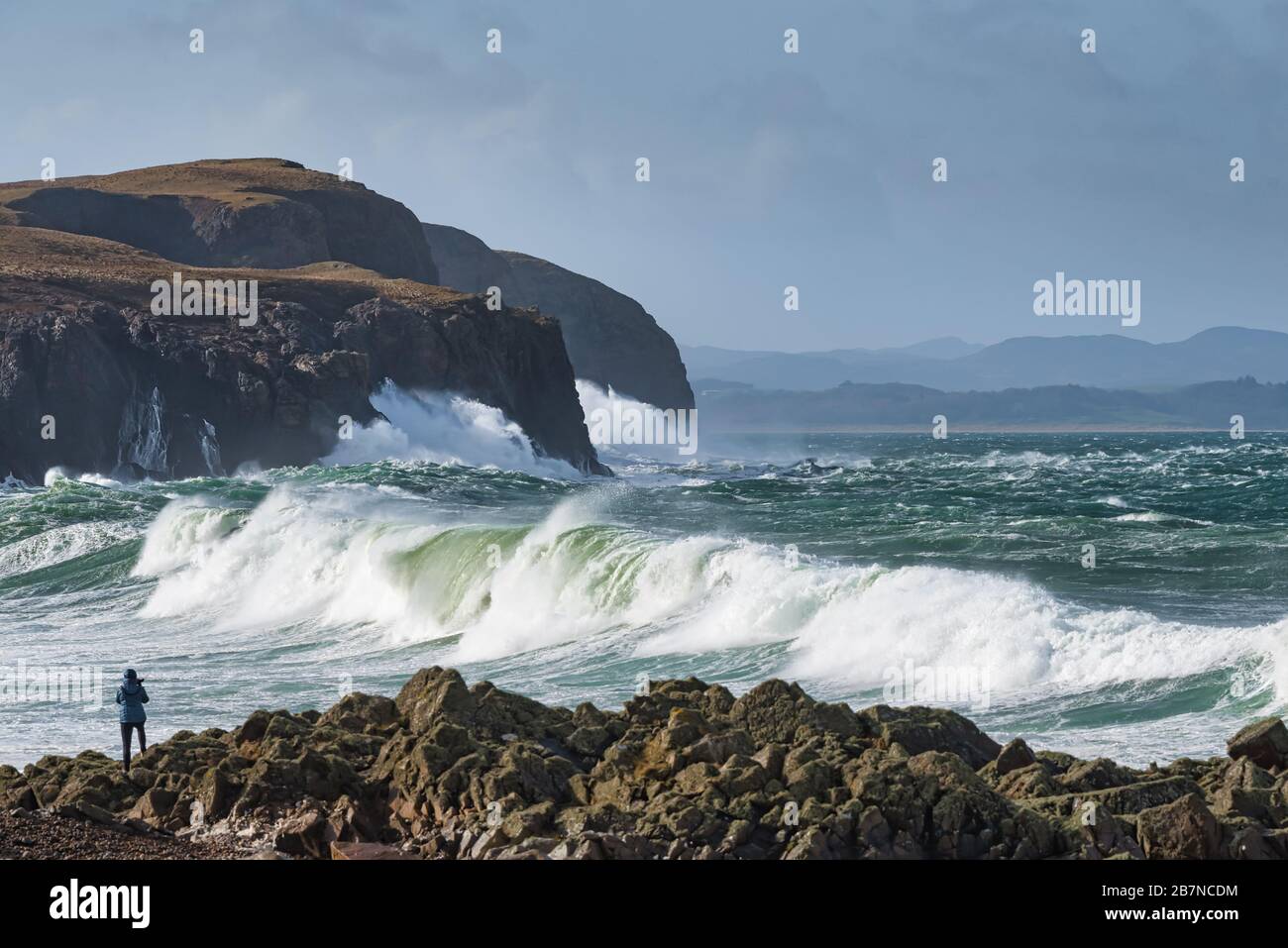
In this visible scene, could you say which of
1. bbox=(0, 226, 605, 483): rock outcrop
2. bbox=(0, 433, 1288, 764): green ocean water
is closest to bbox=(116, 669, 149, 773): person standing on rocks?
bbox=(0, 433, 1288, 764): green ocean water

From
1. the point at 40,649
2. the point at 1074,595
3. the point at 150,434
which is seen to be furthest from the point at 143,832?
the point at 150,434

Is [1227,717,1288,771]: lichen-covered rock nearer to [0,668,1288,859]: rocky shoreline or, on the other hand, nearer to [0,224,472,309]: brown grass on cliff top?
[0,668,1288,859]: rocky shoreline

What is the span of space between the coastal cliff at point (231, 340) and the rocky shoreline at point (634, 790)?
2419 inches

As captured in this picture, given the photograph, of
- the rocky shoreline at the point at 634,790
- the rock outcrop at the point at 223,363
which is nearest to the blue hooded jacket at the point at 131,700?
the rocky shoreline at the point at 634,790

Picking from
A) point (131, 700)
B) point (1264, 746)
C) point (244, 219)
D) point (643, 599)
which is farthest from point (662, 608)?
point (244, 219)

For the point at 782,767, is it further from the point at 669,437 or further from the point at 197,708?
the point at 669,437

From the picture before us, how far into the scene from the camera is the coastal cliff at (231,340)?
7419 cm

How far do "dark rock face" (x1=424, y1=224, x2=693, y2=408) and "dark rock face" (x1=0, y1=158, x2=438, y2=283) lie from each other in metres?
23.1

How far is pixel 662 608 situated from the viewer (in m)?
27.3

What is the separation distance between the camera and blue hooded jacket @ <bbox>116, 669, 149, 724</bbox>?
14.6m

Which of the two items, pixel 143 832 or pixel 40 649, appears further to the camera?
pixel 40 649

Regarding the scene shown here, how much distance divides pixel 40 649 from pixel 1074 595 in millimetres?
17030

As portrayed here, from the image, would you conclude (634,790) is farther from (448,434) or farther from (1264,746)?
(448,434)
